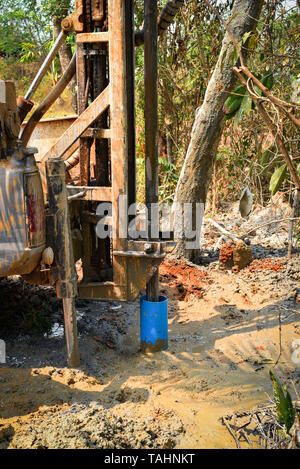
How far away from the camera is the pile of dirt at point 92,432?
2.58 meters

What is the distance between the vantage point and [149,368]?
3.62m

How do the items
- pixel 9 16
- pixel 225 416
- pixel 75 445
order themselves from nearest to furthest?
pixel 75 445 → pixel 225 416 → pixel 9 16

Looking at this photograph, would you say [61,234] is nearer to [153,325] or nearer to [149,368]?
[153,325]

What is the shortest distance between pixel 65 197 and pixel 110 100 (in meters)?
0.85

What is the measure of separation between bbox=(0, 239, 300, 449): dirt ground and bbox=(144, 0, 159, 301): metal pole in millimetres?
646

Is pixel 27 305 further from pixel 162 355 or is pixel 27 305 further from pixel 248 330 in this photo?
pixel 248 330

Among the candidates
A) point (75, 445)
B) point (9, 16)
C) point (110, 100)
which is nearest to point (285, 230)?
point (110, 100)

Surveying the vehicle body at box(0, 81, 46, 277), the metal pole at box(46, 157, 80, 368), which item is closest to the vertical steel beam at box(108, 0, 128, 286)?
the metal pole at box(46, 157, 80, 368)

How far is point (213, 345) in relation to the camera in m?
4.07

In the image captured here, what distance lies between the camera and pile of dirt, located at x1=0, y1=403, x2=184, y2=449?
8.45ft

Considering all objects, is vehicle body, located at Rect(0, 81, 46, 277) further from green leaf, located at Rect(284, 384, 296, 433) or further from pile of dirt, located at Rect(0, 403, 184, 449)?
green leaf, located at Rect(284, 384, 296, 433)

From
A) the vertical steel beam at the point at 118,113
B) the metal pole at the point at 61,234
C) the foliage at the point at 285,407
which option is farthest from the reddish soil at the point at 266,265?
the foliage at the point at 285,407

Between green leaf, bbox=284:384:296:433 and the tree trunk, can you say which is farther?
the tree trunk

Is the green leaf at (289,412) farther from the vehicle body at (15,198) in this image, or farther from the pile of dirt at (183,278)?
the pile of dirt at (183,278)
